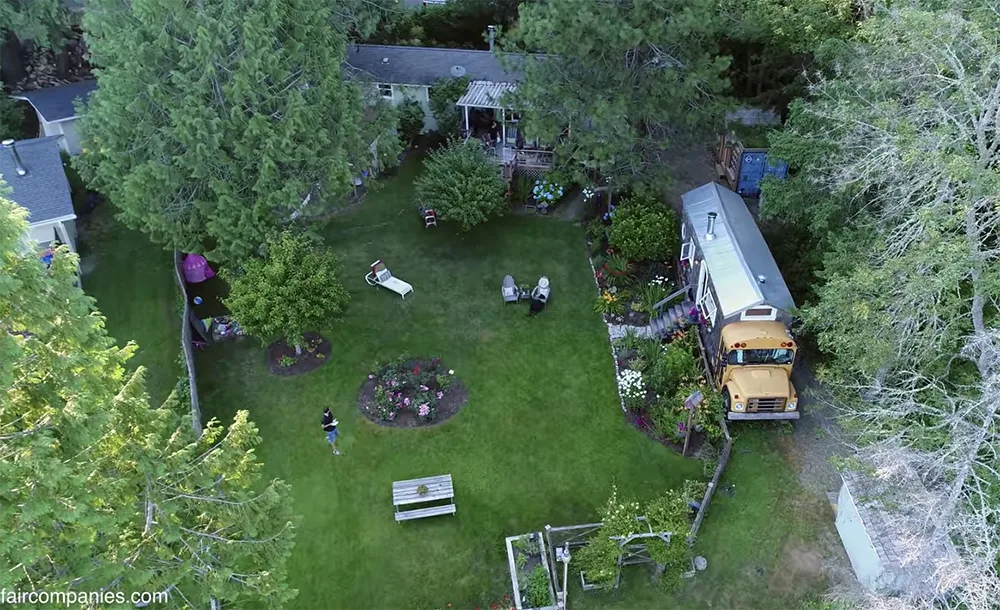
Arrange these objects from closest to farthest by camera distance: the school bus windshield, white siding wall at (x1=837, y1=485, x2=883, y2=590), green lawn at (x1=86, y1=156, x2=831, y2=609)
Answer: white siding wall at (x1=837, y1=485, x2=883, y2=590) → green lawn at (x1=86, y1=156, x2=831, y2=609) → the school bus windshield

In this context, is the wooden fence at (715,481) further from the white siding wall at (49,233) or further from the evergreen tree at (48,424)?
the white siding wall at (49,233)

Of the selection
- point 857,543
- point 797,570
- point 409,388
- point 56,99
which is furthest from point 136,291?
point 857,543

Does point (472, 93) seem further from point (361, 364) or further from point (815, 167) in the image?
point (815, 167)

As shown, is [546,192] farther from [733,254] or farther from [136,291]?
[136,291]

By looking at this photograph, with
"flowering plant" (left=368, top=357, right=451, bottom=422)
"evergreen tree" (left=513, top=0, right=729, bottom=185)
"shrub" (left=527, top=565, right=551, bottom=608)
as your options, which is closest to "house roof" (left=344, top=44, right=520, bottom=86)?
"evergreen tree" (left=513, top=0, right=729, bottom=185)

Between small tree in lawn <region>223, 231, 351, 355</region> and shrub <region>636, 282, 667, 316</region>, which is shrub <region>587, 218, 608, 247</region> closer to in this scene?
shrub <region>636, 282, 667, 316</region>

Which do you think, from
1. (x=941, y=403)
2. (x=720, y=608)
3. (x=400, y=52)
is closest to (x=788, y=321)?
(x=941, y=403)
